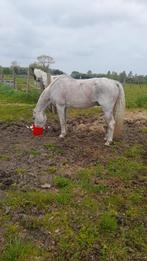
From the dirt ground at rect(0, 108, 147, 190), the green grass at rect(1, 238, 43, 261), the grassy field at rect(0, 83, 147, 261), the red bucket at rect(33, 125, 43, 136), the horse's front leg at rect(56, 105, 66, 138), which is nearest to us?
the green grass at rect(1, 238, 43, 261)

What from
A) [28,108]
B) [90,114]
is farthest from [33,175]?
[28,108]

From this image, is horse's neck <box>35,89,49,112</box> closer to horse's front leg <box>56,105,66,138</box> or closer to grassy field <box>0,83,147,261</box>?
horse's front leg <box>56,105,66,138</box>

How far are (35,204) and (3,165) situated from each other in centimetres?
195

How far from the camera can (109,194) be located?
580cm

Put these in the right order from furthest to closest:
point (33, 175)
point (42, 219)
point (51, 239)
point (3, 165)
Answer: point (3, 165), point (33, 175), point (42, 219), point (51, 239)

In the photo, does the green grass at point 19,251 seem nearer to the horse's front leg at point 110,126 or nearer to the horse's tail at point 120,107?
the horse's front leg at point 110,126

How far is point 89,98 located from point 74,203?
4147mm

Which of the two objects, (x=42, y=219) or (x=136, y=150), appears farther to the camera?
(x=136, y=150)

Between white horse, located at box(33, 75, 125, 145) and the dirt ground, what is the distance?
454mm

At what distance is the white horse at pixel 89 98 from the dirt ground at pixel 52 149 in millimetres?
454

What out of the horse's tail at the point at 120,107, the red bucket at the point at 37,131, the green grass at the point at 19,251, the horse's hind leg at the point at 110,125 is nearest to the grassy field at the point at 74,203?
the green grass at the point at 19,251

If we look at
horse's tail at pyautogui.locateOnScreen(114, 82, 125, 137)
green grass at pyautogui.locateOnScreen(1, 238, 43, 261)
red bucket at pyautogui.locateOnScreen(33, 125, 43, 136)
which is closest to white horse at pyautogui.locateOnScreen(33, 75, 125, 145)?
horse's tail at pyautogui.locateOnScreen(114, 82, 125, 137)

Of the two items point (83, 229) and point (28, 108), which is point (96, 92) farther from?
point (28, 108)

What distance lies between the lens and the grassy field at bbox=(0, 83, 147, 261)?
4.31 metres
